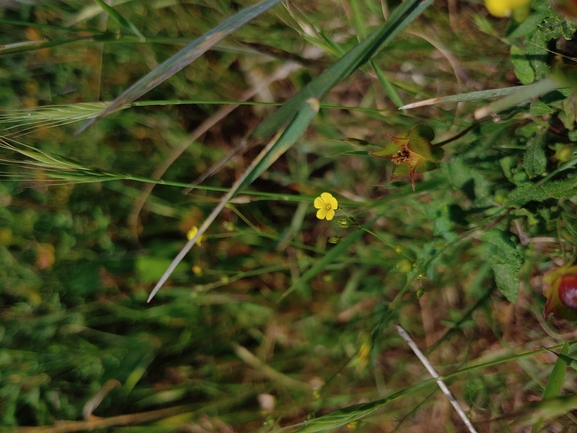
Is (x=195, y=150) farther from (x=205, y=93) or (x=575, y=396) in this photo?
(x=575, y=396)

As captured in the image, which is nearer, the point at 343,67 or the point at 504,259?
the point at 343,67

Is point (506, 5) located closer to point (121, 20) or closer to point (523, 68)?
point (523, 68)

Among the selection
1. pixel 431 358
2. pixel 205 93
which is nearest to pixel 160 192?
pixel 205 93

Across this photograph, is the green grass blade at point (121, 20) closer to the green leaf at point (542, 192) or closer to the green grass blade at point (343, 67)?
the green grass blade at point (343, 67)

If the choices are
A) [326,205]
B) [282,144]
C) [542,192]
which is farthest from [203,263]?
[542,192]

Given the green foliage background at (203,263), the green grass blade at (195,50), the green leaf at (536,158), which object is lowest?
the green foliage background at (203,263)

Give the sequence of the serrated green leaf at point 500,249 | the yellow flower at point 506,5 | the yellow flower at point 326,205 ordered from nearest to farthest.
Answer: the yellow flower at point 506,5 < the serrated green leaf at point 500,249 < the yellow flower at point 326,205

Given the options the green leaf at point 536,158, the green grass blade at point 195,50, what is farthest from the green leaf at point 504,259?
the green grass blade at point 195,50
